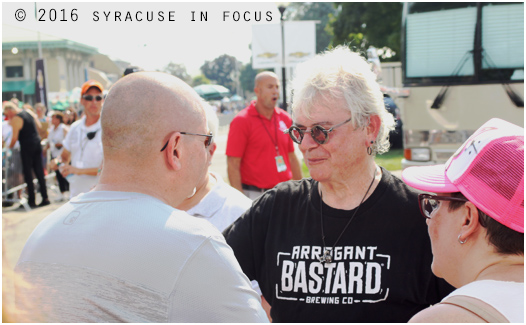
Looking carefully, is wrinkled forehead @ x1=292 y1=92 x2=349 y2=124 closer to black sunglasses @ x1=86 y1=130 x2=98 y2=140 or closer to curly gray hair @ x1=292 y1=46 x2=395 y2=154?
curly gray hair @ x1=292 y1=46 x2=395 y2=154

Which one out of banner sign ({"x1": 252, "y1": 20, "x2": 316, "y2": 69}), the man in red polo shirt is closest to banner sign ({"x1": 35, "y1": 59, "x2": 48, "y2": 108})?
banner sign ({"x1": 252, "y1": 20, "x2": 316, "y2": 69})

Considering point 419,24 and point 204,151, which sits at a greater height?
point 419,24

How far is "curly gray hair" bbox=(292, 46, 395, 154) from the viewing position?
8.61 feet

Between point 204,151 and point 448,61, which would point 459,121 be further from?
point 204,151

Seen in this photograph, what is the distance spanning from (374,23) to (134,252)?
2903 centimetres

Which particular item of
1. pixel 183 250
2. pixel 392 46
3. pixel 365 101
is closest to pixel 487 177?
pixel 183 250

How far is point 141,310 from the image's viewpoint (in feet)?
5.01

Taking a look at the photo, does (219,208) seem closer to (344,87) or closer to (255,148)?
(344,87)

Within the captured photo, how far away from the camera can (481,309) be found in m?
1.37

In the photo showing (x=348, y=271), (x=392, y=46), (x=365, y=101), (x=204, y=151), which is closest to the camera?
(x=204, y=151)

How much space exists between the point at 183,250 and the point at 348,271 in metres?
1.07

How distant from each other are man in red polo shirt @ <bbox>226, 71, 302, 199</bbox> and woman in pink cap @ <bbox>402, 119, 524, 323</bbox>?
425 cm

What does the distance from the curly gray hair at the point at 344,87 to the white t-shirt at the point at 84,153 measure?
3.44 meters

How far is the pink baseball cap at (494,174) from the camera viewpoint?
4.88 feet
